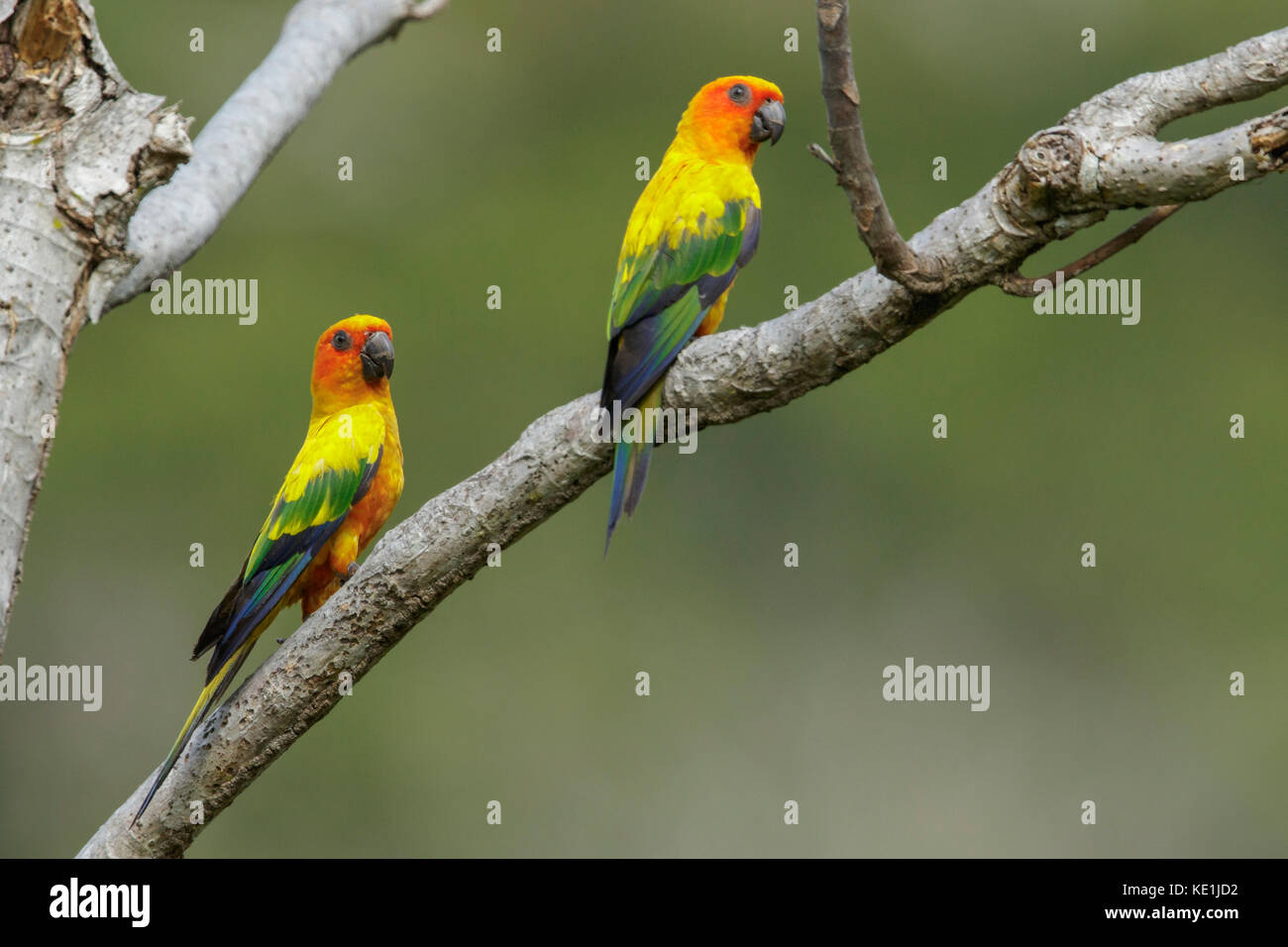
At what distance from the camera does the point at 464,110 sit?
2064 cm

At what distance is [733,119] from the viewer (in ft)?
22.5

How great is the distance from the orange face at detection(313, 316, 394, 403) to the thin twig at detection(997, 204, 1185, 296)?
330 cm

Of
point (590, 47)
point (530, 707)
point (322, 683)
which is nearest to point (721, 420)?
point (322, 683)

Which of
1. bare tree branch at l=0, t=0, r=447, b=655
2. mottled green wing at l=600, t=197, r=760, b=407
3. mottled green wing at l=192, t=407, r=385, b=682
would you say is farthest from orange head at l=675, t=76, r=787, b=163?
bare tree branch at l=0, t=0, r=447, b=655

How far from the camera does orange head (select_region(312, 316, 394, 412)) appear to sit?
21.6 ft

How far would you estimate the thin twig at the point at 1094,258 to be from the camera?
404cm

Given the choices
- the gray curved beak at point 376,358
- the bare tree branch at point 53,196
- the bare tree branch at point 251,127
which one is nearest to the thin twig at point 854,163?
the bare tree branch at point 53,196

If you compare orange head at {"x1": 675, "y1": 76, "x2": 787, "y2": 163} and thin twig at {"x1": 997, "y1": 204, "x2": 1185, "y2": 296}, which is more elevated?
orange head at {"x1": 675, "y1": 76, "x2": 787, "y2": 163}

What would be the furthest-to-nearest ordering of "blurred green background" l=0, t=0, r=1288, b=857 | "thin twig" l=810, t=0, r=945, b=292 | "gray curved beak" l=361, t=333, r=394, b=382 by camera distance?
"blurred green background" l=0, t=0, r=1288, b=857, "gray curved beak" l=361, t=333, r=394, b=382, "thin twig" l=810, t=0, r=945, b=292

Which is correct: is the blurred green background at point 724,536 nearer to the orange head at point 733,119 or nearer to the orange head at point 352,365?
the orange head at point 352,365

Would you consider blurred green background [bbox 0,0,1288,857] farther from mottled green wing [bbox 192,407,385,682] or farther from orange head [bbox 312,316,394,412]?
mottled green wing [bbox 192,407,385,682]

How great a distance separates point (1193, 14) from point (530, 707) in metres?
13.5

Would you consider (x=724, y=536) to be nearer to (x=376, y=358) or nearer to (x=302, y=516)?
(x=376, y=358)
